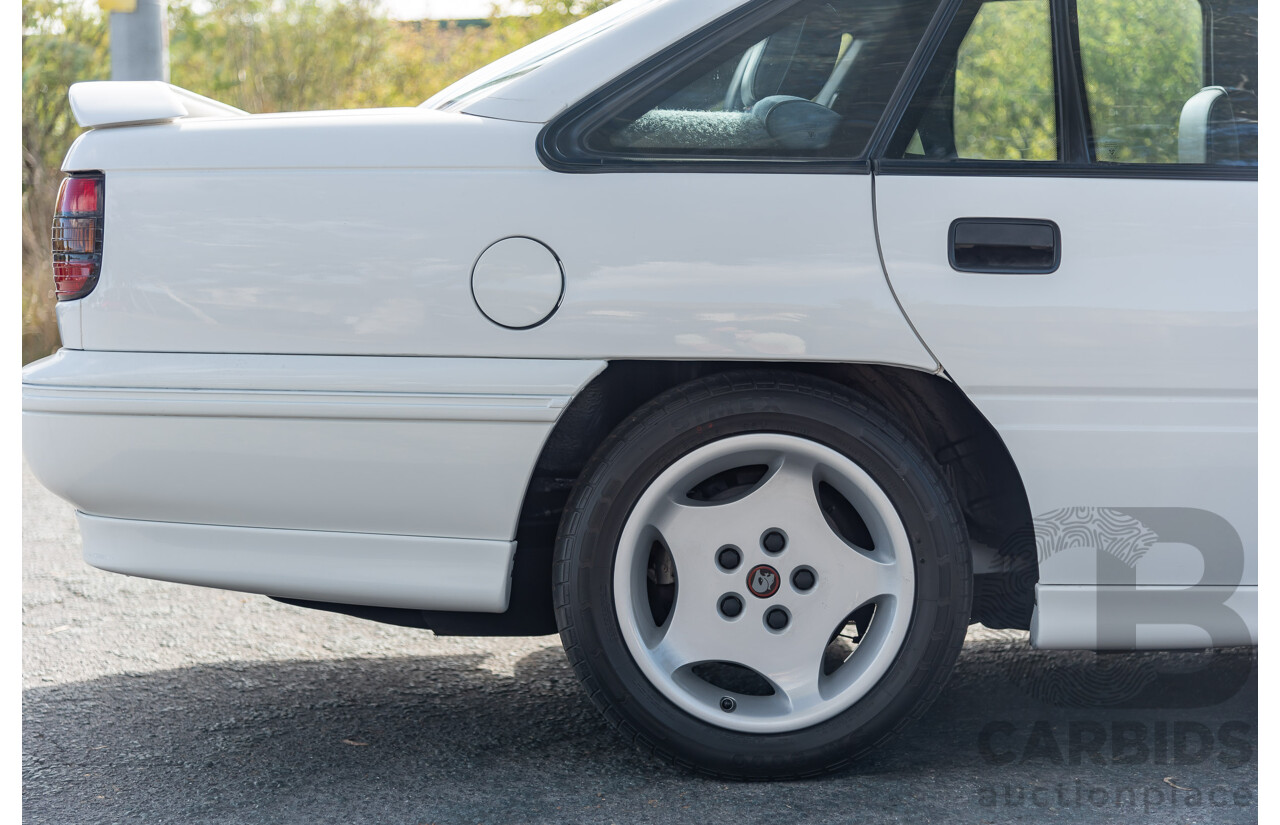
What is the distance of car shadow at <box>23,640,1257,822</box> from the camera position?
222cm

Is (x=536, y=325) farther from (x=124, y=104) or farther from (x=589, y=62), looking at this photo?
(x=124, y=104)

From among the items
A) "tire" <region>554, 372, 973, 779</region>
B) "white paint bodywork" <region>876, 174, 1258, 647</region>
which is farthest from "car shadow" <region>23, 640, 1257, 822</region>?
"white paint bodywork" <region>876, 174, 1258, 647</region>

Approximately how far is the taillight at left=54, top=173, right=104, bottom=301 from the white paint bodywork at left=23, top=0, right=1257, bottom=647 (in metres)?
0.03

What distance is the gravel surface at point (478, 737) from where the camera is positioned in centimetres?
221

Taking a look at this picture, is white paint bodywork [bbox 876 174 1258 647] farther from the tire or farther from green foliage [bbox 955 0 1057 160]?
the tire

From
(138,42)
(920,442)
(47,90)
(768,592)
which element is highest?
(47,90)

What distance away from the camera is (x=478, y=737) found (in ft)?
8.39

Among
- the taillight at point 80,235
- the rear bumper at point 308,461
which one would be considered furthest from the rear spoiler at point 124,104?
the rear bumper at point 308,461

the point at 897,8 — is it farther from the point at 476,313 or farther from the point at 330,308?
the point at 330,308

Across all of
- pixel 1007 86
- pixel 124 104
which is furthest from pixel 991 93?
pixel 124 104

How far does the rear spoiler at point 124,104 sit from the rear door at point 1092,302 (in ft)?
4.68

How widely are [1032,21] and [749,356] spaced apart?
0.89 metres

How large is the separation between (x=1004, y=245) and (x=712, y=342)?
0.58m

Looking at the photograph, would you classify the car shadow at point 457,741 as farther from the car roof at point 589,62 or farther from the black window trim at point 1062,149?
the car roof at point 589,62
